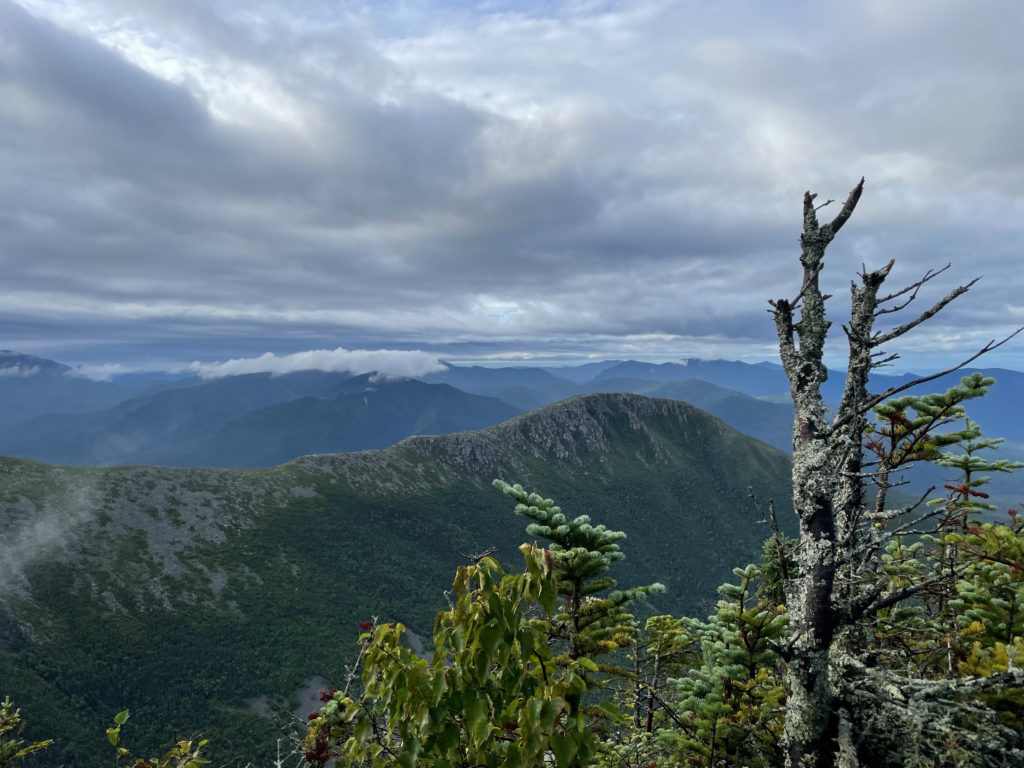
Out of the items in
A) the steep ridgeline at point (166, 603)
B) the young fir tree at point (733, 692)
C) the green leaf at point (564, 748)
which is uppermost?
the green leaf at point (564, 748)

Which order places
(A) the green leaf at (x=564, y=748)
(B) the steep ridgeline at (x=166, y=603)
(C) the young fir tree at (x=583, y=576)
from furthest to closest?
(B) the steep ridgeline at (x=166, y=603)
(C) the young fir tree at (x=583, y=576)
(A) the green leaf at (x=564, y=748)

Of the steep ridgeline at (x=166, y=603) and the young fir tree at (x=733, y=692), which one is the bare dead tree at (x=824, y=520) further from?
the steep ridgeline at (x=166, y=603)

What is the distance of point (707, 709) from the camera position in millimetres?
9594

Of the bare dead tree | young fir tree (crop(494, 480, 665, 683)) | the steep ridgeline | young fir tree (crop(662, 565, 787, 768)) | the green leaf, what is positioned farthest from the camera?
the steep ridgeline

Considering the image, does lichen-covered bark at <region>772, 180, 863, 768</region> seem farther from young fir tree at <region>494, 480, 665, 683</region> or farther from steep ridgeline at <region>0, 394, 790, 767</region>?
steep ridgeline at <region>0, 394, 790, 767</region>

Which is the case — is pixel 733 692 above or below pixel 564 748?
below

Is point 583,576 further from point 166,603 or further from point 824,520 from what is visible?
point 166,603

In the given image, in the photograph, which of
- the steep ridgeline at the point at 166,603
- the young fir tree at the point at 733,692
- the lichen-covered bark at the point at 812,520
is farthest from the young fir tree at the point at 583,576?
the steep ridgeline at the point at 166,603

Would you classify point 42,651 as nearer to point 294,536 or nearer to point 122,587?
point 122,587

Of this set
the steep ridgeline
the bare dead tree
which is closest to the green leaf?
the bare dead tree

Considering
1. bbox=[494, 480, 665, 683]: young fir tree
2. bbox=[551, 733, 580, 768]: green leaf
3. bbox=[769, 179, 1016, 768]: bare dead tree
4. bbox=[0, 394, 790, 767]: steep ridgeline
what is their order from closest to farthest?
bbox=[551, 733, 580, 768]: green leaf
bbox=[769, 179, 1016, 768]: bare dead tree
bbox=[494, 480, 665, 683]: young fir tree
bbox=[0, 394, 790, 767]: steep ridgeline

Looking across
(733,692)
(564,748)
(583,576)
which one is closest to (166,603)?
(583,576)

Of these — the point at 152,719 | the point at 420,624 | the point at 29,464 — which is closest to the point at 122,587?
the point at 152,719

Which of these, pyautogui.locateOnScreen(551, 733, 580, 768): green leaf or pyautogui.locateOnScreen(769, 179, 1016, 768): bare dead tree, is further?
pyautogui.locateOnScreen(769, 179, 1016, 768): bare dead tree
